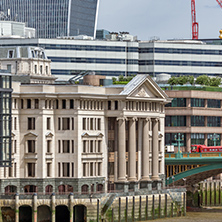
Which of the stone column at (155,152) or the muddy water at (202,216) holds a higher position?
the stone column at (155,152)

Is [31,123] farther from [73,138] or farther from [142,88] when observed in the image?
[142,88]

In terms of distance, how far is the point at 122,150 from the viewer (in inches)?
6575

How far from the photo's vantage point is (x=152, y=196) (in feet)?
547

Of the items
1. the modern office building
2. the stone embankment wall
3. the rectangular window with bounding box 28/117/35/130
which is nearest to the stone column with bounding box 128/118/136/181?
the modern office building

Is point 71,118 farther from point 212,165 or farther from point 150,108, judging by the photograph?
point 212,165

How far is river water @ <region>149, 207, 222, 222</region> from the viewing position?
553ft

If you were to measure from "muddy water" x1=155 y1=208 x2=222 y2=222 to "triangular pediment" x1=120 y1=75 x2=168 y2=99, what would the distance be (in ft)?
62.7

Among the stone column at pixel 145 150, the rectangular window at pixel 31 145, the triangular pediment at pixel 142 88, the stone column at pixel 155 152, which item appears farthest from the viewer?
the stone column at pixel 155 152

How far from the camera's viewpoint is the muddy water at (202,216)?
168 meters

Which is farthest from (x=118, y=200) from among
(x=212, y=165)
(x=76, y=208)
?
(x=212, y=165)

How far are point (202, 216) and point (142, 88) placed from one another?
23.7m

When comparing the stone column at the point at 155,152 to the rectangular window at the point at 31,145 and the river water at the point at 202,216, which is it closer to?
the river water at the point at 202,216

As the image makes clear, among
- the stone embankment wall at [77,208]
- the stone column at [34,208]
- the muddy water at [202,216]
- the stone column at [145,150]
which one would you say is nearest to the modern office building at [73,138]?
the stone column at [145,150]

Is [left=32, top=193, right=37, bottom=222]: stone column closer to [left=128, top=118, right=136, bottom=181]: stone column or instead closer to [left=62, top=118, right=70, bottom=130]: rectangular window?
[left=62, top=118, right=70, bottom=130]: rectangular window
